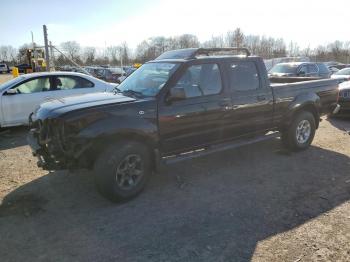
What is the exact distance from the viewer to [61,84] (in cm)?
919

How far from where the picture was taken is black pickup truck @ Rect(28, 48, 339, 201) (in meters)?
4.40

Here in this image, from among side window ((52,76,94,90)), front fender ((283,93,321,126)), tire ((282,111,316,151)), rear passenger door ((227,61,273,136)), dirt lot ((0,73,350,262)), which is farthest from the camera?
side window ((52,76,94,90))

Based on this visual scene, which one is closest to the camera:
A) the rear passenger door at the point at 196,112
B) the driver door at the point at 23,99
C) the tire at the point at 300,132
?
the rear passenger door at the point at 196,112

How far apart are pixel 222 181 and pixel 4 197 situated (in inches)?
130

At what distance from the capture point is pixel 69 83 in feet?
30.5

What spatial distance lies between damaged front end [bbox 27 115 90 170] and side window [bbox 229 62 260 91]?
109 inches

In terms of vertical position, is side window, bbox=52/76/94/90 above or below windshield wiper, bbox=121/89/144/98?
above

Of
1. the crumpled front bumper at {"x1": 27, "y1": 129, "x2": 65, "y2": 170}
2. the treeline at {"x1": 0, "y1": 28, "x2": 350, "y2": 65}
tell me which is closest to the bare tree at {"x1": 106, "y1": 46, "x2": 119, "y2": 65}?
the treeline at {"x1": 0, "y1": 28, "x2": 350, "y2": 65}

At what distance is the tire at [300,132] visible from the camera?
6.76m

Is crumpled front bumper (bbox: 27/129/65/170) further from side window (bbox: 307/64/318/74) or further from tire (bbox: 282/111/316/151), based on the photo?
side window (bbox: 307/64/318/74)

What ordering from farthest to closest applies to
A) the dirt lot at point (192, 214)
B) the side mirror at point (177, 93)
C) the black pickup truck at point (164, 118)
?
the side mirror at point (177, 93) < the black pickup truck at point (164, 118) < the dirt lot at point (192, 214)

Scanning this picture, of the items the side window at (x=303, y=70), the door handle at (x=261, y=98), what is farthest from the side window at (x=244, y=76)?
the side window at (x=303, y=70)

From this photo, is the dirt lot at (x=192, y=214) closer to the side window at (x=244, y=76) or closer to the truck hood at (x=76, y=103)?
the truck hood at (x=76, y=103)

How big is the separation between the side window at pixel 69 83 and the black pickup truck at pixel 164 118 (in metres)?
3.94
